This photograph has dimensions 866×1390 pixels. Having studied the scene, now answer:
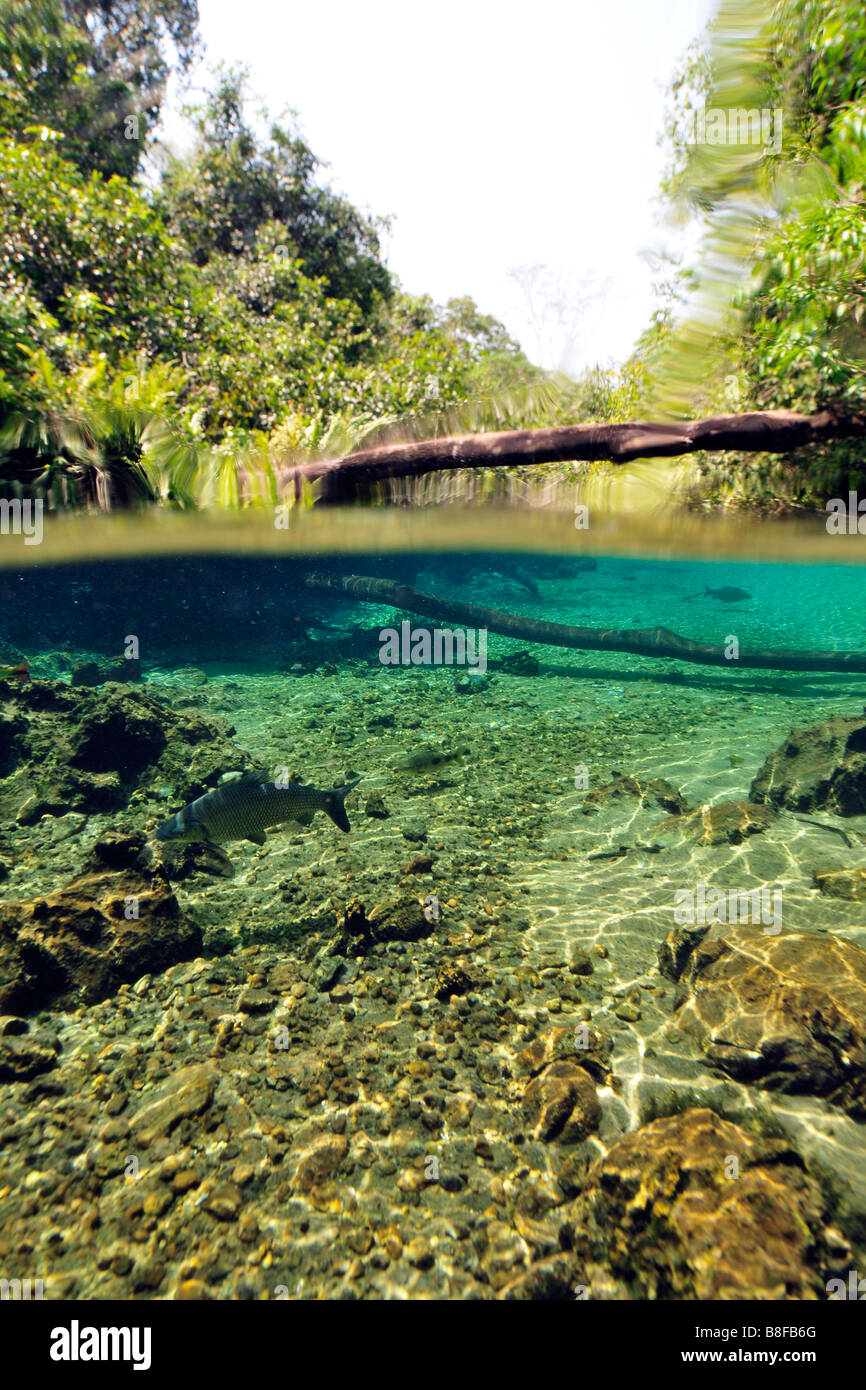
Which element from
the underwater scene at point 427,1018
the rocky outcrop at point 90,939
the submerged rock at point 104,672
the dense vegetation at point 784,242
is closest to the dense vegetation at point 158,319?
the dense vegetation at point 784,242

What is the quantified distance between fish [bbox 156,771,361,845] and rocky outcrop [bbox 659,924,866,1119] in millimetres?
4310

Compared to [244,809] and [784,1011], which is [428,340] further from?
[784,1011]

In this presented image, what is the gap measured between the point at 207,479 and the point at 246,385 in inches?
82.0

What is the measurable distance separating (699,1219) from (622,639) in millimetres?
17054

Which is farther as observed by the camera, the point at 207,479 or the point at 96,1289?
the point at 207,479

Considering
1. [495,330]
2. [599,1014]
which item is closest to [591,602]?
[495,330]

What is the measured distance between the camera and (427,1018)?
211 inches

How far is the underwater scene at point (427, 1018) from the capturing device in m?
3.55

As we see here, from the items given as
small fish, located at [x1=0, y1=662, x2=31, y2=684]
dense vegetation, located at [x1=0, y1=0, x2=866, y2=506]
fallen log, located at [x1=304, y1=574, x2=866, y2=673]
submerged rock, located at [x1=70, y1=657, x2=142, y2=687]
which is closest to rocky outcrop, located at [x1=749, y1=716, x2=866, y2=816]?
dense vegetation, located at [x1=0, y1=0, x2=866, y2=506]

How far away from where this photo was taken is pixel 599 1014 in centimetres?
543

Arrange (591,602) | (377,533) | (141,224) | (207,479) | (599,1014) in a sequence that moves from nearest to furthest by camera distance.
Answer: (599,1014) → (207,479) → (141,224) → (377,533) → (591,602)

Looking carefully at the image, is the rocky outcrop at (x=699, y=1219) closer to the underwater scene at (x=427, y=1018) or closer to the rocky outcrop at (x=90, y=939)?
the underwater scene at (x=427, y=1018)

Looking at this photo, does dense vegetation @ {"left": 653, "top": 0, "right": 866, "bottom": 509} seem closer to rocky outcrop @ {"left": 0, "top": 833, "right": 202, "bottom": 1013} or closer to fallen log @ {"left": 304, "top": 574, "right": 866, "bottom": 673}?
rocky outcrop @ {"left": 0, "top": 833, "right": 202, "bottom": 1013}
